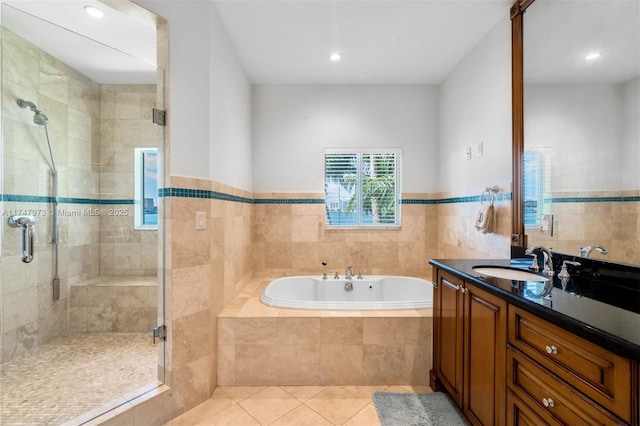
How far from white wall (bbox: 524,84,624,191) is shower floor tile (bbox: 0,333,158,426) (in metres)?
2.65

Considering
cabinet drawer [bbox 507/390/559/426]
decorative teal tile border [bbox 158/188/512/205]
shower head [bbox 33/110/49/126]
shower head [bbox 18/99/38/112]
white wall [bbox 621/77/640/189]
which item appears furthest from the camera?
shower head [bbox 33/110/49/126]

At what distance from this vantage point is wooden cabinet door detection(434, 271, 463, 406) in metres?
1.58

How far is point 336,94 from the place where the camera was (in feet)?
10.3

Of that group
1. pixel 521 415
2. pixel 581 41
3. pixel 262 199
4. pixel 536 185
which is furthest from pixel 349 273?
pixel 581 41

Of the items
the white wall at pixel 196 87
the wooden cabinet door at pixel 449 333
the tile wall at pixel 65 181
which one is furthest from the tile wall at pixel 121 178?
the wooden cabinet door at pixel 449 333

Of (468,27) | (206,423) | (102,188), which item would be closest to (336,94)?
(468,27)

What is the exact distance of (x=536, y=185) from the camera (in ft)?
5.66

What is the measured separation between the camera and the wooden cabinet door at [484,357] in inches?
48.2

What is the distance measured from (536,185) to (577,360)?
118cm

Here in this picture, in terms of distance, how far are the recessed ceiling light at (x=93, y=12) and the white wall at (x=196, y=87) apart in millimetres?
529

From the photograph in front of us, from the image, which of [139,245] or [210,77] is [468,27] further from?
[139,245]

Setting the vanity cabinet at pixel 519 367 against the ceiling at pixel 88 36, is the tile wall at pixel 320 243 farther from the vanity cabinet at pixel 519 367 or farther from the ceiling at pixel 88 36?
the ceiling at pixel 88 36

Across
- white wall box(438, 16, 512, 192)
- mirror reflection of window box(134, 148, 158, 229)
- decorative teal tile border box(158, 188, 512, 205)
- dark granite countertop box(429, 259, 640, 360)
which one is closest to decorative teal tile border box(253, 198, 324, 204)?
decorative teal tile border box(158, 188, 512, 205)

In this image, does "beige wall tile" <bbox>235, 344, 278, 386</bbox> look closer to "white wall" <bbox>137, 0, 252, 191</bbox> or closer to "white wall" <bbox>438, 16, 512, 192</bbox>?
"white wall" <bbox>137, 0, 252, 191</bbox>
